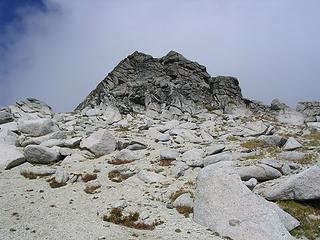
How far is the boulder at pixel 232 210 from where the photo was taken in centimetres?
2192


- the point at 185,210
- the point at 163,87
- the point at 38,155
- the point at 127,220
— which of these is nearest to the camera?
the point at 127,220

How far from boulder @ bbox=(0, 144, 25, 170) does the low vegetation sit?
23.5 meters

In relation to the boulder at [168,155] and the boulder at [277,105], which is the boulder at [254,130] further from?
the boulder at [277,105]

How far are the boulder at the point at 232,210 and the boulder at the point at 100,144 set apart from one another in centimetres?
1589

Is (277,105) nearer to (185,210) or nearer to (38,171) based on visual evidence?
(38,171)

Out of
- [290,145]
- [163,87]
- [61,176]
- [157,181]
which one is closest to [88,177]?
[61,176]

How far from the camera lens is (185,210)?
84.3 ft

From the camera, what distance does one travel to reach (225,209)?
2370 centimetres

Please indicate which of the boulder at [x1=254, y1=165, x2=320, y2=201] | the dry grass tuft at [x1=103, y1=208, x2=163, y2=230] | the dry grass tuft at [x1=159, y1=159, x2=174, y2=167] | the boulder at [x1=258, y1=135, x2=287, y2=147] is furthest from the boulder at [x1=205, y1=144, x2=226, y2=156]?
the dry grass tuft at [x1=103, y1=208, x2=163, y2=230]

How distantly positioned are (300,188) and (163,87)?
2023 inches

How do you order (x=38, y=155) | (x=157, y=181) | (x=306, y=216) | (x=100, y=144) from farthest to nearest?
(x=100, y=144)
(x=38, y=155)
(x=157, y=181)
(x=306, y=216)

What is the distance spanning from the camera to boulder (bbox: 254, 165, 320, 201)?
1015 inches

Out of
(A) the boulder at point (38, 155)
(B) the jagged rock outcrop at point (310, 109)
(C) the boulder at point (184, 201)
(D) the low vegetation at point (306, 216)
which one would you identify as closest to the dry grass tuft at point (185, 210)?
(C) the boulder at point (184, 201)

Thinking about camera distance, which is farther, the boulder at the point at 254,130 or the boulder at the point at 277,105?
the boulder at the point at 277,105
